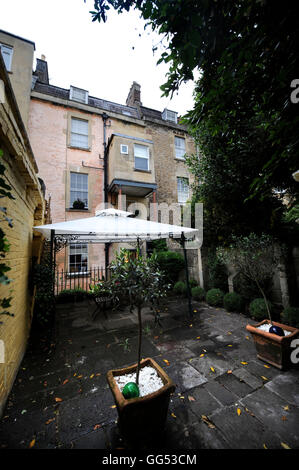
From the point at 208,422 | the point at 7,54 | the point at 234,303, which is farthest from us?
the point at 7,54

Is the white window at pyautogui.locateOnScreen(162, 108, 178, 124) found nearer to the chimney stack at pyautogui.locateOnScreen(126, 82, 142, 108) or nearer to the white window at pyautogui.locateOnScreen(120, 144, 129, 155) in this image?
the chimney stack at pyautogui.locateOnScreen(126, 82, 142, 108)

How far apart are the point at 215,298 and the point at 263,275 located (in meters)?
2.05

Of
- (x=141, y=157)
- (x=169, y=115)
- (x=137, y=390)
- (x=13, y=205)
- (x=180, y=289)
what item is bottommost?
(x=180, y=289)

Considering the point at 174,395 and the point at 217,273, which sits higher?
the point at 217,273

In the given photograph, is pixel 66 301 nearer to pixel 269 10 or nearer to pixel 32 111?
pixel 269 10

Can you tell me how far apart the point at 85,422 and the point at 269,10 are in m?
4.54

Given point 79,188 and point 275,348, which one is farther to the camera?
point 79,188

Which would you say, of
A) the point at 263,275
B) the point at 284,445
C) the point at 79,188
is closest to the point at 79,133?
the point at 79,188

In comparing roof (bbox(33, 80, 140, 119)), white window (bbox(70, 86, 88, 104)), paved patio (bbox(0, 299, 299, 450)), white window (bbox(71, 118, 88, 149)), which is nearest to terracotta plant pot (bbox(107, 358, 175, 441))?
paved patio (bbox(0, 299, 299, 450))

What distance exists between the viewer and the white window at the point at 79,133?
1000 cm

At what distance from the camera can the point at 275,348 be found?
2758mm

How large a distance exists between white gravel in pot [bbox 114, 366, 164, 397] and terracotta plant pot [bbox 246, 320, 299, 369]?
73.8 inches

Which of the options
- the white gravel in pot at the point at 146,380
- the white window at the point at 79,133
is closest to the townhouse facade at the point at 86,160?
the white window at the point at 79,133

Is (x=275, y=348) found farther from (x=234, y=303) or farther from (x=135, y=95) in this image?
(x=135, y=95)
